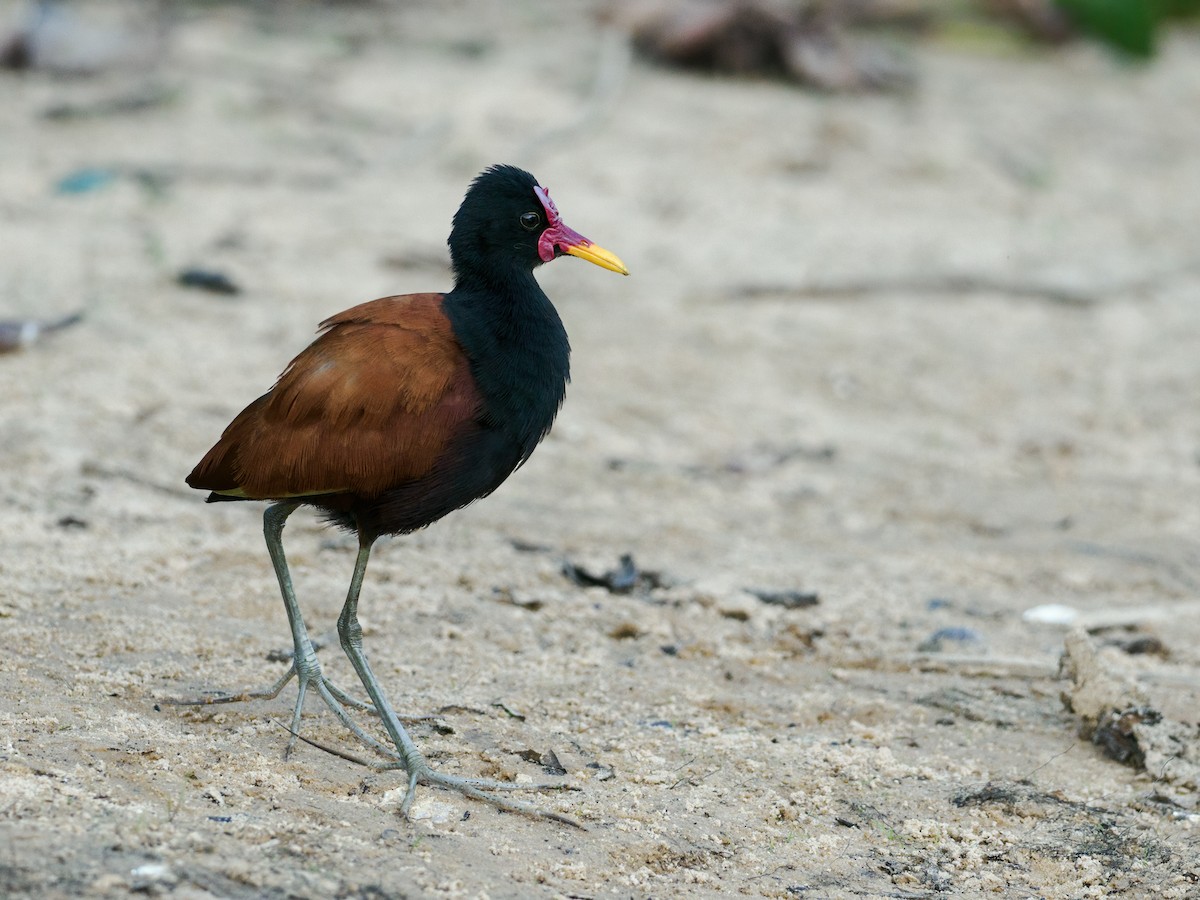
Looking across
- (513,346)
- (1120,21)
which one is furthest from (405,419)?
(1120,21)

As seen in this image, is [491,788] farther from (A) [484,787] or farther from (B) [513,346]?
(B) [513,346]

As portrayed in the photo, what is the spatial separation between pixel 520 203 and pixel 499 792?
152 cm

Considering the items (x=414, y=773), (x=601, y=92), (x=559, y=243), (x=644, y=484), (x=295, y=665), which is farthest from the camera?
(x=601, y=92)

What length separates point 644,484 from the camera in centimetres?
595

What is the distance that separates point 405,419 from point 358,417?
4.6 inches

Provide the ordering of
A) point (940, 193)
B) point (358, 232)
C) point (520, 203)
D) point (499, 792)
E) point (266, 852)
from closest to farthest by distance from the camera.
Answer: point (266, 852), point (499, 792), point (520, 203), point (358, 232), point (940, 193)

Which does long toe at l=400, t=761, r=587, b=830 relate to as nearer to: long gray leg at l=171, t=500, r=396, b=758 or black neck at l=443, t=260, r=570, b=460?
long gray leg at l=171, t=500, r=396, b=758

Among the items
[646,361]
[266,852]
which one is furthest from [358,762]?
[646,361]

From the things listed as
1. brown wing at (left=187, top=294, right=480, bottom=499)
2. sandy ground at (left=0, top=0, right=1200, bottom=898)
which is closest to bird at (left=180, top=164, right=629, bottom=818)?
brown wing at (left=187, top=294, right=480, bottom=499)

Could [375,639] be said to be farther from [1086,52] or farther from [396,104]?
[1086,52]

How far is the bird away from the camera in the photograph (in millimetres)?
3547

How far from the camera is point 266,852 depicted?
118 inches

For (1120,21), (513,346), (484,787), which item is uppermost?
(1120,21)

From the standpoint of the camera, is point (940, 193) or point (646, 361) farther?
point (940, 193)
